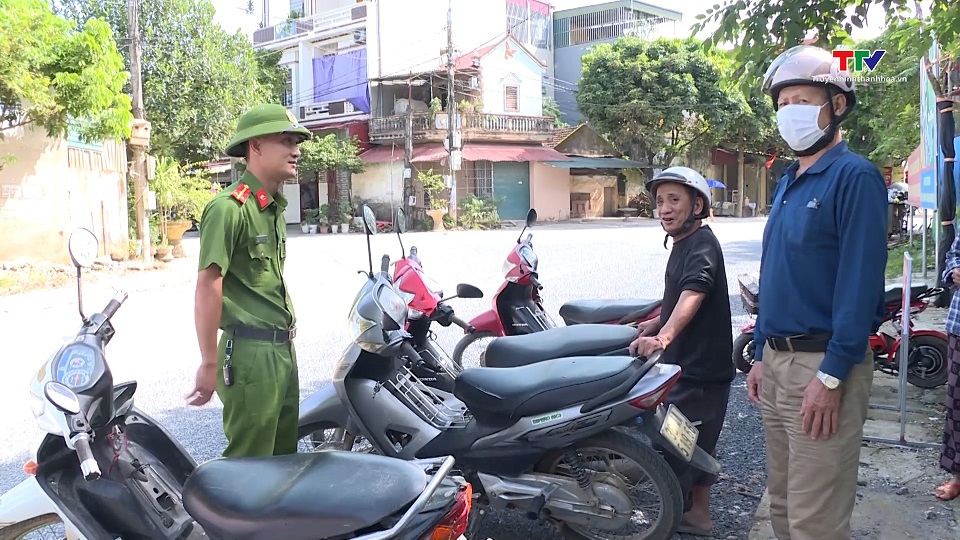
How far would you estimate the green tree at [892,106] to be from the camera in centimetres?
819

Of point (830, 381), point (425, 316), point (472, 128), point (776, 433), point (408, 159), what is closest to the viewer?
point (830, 381)

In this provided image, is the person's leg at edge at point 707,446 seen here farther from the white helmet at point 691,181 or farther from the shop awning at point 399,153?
the shop awning at point 399,153

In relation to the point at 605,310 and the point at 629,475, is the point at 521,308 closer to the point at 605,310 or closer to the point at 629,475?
the point at 605,310

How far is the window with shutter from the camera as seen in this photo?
1195 inches

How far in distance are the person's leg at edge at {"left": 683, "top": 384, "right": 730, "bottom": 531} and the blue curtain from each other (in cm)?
2692

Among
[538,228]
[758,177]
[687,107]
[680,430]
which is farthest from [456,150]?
[680,430]

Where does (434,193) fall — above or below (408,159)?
below

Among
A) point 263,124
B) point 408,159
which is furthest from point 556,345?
point 408,159

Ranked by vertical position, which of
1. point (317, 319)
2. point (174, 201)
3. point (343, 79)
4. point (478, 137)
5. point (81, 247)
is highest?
point (343, 79)

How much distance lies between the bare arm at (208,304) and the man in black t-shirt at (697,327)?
1.85 meters

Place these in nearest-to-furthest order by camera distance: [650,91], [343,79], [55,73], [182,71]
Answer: [55,73] → [182,71] → [650,91] → [343,79]

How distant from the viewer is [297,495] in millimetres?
1768

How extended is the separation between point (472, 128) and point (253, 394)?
25353 millimetres

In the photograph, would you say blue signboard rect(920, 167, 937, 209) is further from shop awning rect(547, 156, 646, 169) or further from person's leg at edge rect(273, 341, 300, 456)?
shop awning rect(547, 156, 646, 169)
